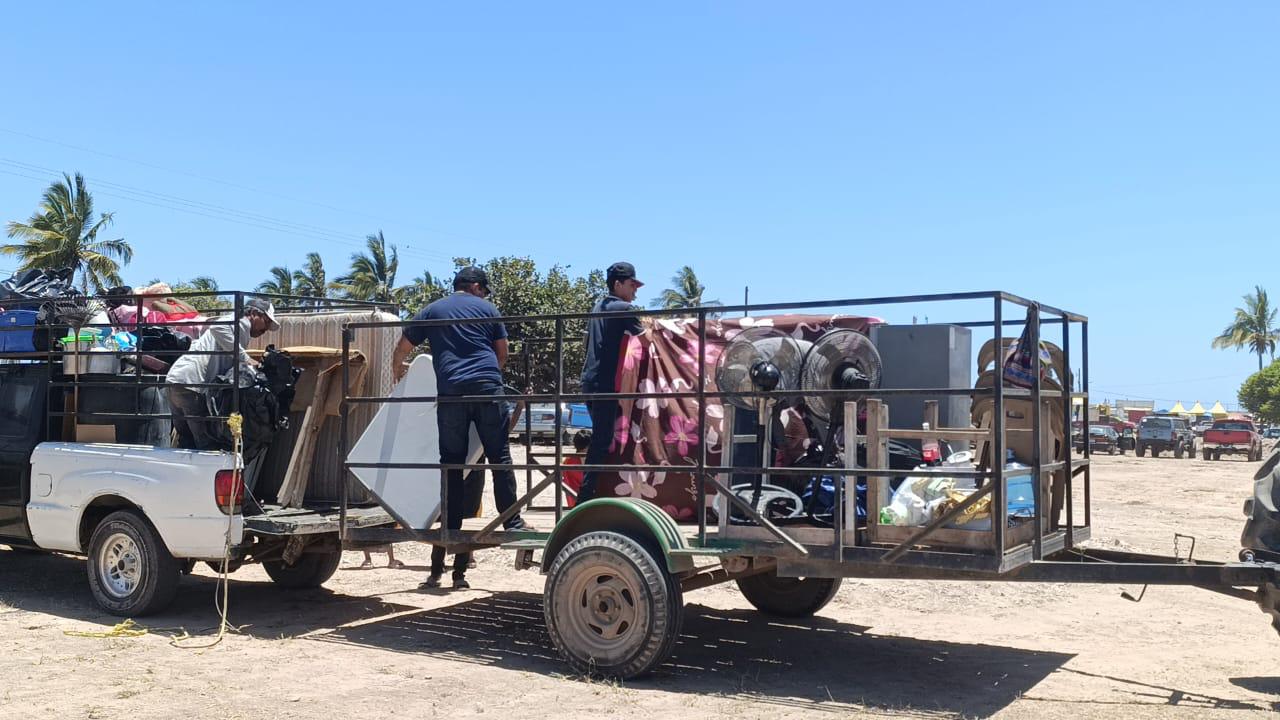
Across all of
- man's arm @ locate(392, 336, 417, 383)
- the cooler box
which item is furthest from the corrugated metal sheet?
the cooler box

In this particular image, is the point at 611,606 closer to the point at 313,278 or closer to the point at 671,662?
the point at 671,662

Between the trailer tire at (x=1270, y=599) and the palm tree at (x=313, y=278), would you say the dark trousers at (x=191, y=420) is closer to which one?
the trailer tire at (x=1270, y=599)

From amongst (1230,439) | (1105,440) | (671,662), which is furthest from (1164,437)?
(671,662)

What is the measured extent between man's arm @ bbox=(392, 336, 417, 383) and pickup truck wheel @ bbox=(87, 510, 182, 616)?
1992mm

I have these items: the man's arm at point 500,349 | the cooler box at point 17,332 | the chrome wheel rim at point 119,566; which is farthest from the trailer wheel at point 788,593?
the cooler box at point 17,332

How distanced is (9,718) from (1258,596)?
6310 millimetres

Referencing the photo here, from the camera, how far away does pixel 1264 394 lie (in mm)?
75938

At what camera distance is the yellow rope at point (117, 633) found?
744cm

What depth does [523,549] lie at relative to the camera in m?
7.01

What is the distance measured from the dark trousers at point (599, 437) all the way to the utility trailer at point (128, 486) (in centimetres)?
157

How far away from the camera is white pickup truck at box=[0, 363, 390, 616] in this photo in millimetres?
7684

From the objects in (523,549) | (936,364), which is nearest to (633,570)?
(523,549)

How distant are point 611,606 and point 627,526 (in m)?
0.46

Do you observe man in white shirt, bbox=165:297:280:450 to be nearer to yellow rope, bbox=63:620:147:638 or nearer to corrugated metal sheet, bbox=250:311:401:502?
corrugated metal sheet, bbox=250:311:401:502
